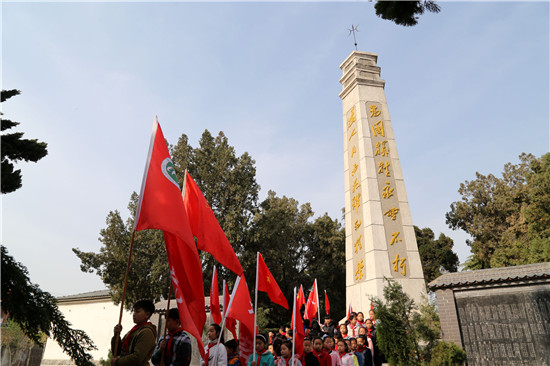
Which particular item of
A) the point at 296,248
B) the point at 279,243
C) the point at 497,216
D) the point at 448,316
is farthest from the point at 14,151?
the point at 497,216

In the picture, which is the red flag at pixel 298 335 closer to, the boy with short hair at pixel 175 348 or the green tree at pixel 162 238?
the boy with short hair at pixel 175 348

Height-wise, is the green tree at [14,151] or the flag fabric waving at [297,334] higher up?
the green tree at [14,151]

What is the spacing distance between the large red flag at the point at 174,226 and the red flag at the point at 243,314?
1.53 metres

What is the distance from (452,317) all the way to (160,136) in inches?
338

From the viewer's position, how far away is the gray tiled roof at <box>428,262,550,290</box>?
8830mm

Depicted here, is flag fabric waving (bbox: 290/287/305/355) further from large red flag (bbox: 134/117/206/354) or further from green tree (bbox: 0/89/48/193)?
green tree (bbox: 0/89/48/193)

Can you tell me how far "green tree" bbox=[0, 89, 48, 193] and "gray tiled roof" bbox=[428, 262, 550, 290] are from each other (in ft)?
Result: 31.0

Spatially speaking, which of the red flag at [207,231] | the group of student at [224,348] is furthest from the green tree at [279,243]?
the red flag at [207,231]

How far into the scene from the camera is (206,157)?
83.4 ft

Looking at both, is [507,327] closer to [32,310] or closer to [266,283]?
[266,283]

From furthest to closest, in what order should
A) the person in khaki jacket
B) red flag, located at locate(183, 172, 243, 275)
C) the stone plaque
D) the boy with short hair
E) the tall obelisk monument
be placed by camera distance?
the tall obelisk monument < the stone plaque < red flag, located at locate(183, 172, 243, 275) < the boy with short hair < the person in khaki jacket

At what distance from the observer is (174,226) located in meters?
3.89

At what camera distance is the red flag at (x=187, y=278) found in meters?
3.99

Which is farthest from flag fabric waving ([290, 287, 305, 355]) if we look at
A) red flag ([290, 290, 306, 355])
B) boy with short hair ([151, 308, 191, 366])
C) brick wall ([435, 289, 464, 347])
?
brick wall ([435, 289, 464, 347])
